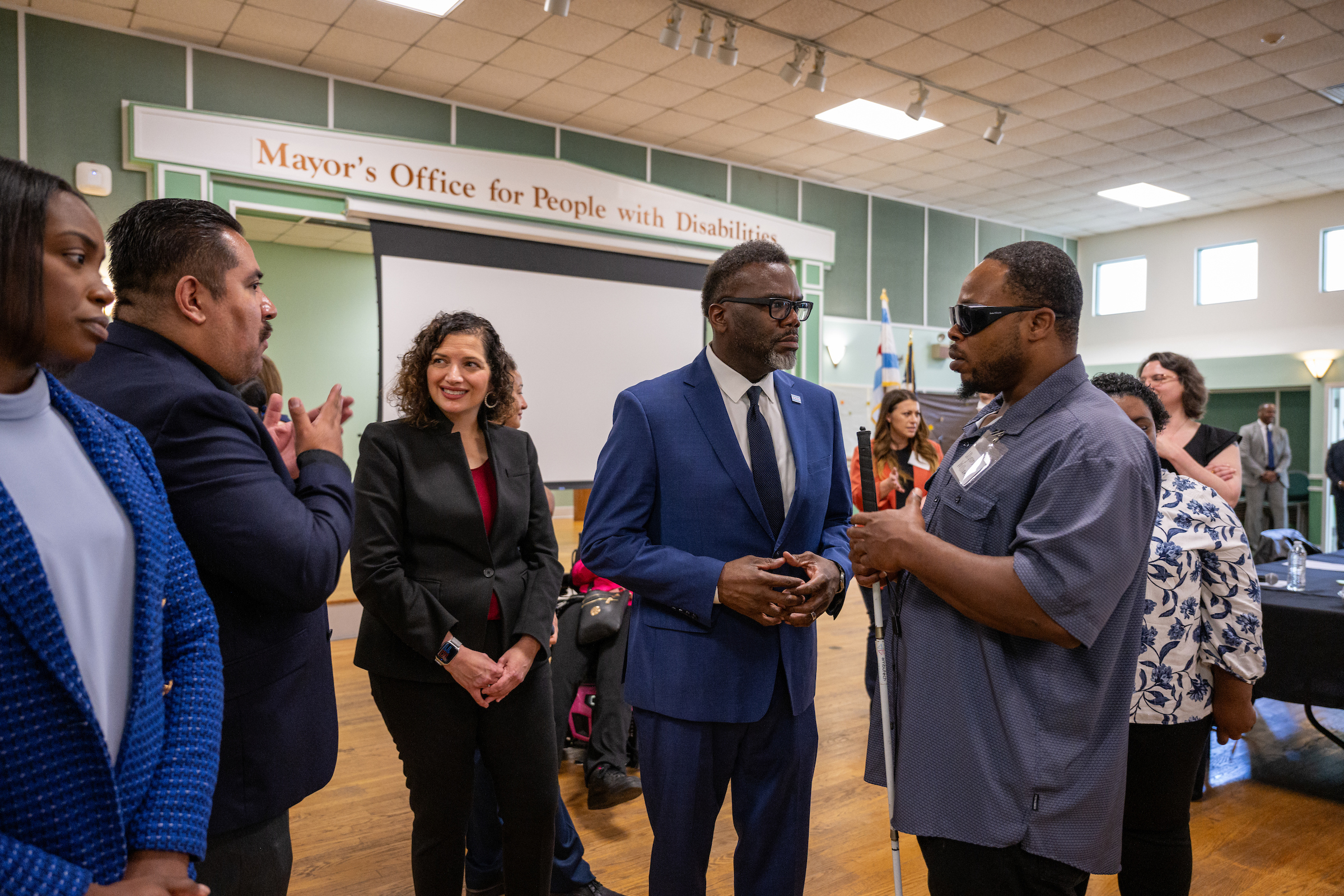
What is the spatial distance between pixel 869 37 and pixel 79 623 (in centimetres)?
615

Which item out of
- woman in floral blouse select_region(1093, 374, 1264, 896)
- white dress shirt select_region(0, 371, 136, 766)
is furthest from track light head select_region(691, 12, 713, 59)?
white dress shirt select_region(0, 371, 136, 766)

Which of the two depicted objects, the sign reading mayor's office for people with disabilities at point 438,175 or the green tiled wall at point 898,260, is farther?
the green tiled wall at point 898,260

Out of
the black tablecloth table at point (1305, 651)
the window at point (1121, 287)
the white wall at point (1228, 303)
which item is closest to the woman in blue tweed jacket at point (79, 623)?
Result: the black tablecloth table at point (1305, 651)

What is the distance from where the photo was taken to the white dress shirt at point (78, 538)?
0.88 metres

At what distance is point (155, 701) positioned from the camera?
0.98 metres

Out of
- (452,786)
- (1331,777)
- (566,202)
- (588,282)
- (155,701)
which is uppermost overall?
(566,202)

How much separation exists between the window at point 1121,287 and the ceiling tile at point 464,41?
9324 mm

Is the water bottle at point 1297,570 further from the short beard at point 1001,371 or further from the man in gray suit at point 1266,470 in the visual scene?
the man in gray suit at point 1266,470

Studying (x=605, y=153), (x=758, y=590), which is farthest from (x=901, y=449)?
(x=605, y=153)

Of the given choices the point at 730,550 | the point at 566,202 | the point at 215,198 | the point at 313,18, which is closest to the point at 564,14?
the point at 313,18

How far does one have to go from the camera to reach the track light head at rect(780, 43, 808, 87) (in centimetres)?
589

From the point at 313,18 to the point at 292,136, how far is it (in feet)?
2.78

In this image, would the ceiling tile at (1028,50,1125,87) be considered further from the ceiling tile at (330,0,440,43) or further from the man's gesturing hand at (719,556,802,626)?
the man's gesturing hand at (719,556,802,626)

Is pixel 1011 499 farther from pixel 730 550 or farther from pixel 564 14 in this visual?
pixel 564 14
